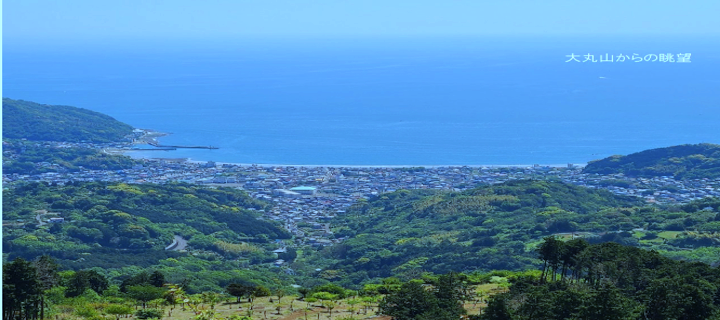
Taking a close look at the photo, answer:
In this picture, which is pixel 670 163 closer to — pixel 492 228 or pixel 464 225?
pixel 464 225

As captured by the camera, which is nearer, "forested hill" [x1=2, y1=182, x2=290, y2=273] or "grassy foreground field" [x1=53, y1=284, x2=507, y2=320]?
"grassy foreground field" [x1=53, y1=284, x2=507, y2=320]

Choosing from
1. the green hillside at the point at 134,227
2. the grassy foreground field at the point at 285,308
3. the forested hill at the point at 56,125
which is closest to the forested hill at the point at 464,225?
the green hillside at the point at 134,227

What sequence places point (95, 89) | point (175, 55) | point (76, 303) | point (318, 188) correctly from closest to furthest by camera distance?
point (76, 303) < point (318, 188) < point (95, 89) < point (175, 55)

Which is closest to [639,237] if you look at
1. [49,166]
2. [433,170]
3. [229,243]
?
[229,243]

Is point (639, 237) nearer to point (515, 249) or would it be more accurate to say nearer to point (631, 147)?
point (515, 249)

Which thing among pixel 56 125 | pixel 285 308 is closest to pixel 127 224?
pixel 285 308

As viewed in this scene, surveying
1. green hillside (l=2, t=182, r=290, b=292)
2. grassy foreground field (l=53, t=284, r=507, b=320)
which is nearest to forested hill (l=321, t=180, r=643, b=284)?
green hillside (l=2, t=182, r=290, b=292)

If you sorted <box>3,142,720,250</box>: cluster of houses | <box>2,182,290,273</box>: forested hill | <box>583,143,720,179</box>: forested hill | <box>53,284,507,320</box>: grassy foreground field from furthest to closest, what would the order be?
<box>583,143,720,179</box>: forested hill
<box>3,142,720,250</box>: cluster of houses
<box>2,182,290,273</box>: forested hill
<box>53,284,507,320</box>: grassy foreground field

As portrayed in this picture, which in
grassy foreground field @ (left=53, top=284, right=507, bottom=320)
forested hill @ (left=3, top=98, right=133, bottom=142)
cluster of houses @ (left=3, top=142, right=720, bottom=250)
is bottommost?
grassy foreground field @ (left=53, top=284, right=507, bottom=320)

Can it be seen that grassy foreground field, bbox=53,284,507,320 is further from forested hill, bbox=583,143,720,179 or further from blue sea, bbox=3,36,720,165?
blue sea, bbox=3,36,720,165
